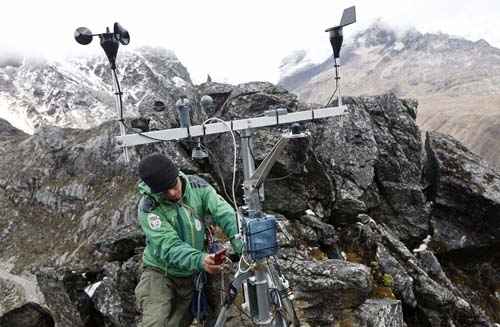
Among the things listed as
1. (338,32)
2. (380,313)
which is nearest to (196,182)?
(338,32)

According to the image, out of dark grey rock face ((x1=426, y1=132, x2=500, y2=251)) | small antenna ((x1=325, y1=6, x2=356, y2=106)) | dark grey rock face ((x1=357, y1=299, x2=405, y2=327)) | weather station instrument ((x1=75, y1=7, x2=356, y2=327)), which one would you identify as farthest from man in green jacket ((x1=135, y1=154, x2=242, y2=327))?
dark grey rock face ((x1=426, y1=132, x2=500, y2=251))

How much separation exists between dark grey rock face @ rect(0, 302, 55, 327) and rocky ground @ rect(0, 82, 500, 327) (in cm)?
4

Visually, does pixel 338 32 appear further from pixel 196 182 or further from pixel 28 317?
pixel 28 317

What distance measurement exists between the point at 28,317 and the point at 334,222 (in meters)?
11.5

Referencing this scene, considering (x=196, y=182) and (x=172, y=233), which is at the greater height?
(x=196, y=182)

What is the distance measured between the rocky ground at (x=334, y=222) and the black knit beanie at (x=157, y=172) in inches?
91.1

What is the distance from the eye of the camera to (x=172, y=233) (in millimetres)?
7039

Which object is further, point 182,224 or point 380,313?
point 380,313

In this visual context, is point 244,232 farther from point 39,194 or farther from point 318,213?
point 39,194

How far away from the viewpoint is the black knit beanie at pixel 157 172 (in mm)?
6801

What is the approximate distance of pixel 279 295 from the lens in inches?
266

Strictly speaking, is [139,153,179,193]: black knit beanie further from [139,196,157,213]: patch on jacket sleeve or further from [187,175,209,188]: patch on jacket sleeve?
[187,175,209,188]: patch on jacket sleeve

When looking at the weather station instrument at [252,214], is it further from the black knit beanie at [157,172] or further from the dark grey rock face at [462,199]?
the dark grey rock face at [462,199]

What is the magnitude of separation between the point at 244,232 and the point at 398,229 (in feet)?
44.8
